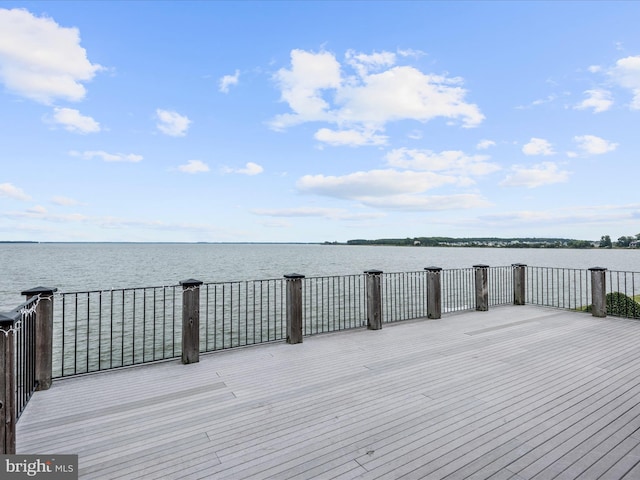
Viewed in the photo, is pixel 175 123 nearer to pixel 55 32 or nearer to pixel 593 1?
pixel 55 32

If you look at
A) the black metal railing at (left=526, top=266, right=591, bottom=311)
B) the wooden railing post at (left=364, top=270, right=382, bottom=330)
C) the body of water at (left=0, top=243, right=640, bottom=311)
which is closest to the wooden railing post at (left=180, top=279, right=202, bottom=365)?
the wooden railing post at (left=364, top=270, right=382, bottom=330)

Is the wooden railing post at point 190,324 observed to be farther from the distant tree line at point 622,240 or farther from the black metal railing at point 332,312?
the distant tree line at point 622,240

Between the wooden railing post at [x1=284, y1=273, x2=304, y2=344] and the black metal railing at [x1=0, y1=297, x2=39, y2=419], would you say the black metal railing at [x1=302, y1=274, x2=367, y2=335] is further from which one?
the black metal railing at [x1=0, y1=297, x2=39, y2=419]

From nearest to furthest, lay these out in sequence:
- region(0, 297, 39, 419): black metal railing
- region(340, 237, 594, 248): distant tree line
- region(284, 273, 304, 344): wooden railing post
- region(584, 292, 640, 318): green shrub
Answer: region(0, 297, 39, 419): black metal railing, region(284, 273, 304, 344): wooden railing post, region(584, 292, 640, 318): green shrub, region(340, 237, 594, 248): distant tree line

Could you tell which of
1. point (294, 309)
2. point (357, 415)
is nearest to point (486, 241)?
point (294, 309)

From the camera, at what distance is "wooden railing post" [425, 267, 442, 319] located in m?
6.61

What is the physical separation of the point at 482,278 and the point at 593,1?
7199 millimetres

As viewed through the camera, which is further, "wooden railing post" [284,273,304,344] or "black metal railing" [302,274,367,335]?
"black metal railing" [302,274,367,335]

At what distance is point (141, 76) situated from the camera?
467 inches

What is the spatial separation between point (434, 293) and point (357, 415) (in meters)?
4.59

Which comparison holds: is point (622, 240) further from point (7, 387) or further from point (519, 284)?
point (7, 387)

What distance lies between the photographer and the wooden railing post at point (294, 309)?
4.94m
